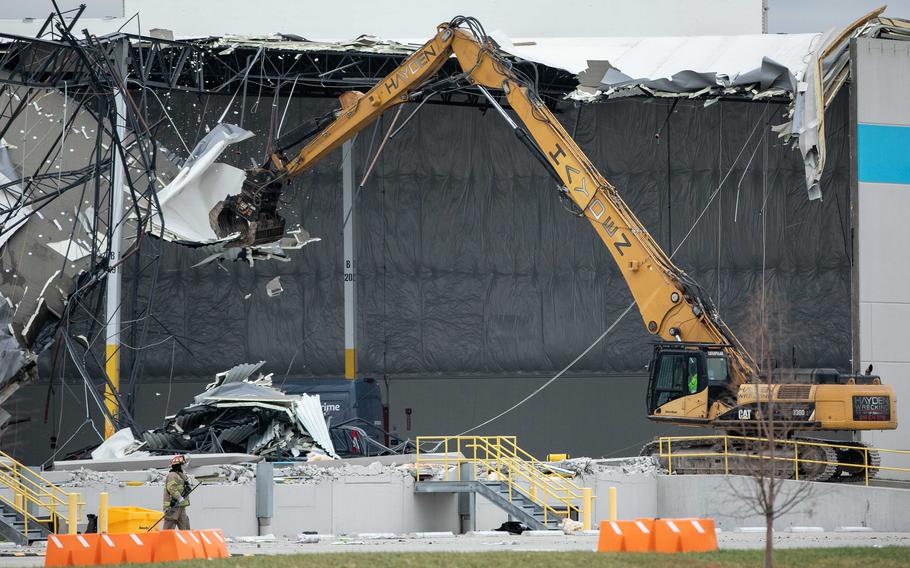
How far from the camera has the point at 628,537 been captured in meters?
19.6

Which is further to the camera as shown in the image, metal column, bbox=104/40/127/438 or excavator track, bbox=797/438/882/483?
metal column, bbox=104/40/127/438

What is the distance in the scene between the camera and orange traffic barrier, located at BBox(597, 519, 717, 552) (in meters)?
19.5

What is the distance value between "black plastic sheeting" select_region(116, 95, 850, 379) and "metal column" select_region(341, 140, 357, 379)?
7.63 ft

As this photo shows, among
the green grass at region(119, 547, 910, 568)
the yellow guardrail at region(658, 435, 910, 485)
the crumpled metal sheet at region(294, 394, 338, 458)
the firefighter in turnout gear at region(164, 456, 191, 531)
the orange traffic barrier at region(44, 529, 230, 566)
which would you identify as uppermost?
the crumpled metal sheet at region(294, 394, 338, 458)

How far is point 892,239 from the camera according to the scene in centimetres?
3472

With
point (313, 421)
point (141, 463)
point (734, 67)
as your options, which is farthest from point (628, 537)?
point (734, 67)

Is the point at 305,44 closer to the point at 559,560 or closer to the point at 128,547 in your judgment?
the point at 128,547

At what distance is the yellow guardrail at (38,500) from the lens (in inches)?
977

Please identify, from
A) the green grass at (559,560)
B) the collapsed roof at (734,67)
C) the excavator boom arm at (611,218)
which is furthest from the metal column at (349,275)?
the green grass at (559,560)

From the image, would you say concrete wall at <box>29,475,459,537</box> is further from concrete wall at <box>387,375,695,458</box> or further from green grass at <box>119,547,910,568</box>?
concrete wall at <box>387,375,695,458</box>

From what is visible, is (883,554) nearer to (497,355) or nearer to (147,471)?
(147,471)

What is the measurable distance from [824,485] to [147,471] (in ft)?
43.0

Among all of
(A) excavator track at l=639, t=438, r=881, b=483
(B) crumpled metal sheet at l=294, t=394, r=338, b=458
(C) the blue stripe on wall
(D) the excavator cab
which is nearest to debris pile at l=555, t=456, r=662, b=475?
(A) excavator track at l=639, t=438, r=881, b=483

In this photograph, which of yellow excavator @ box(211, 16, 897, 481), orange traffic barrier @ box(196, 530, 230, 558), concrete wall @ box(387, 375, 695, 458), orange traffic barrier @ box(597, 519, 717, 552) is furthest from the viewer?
concrete wall @ box(387, 375, 695, 458)
